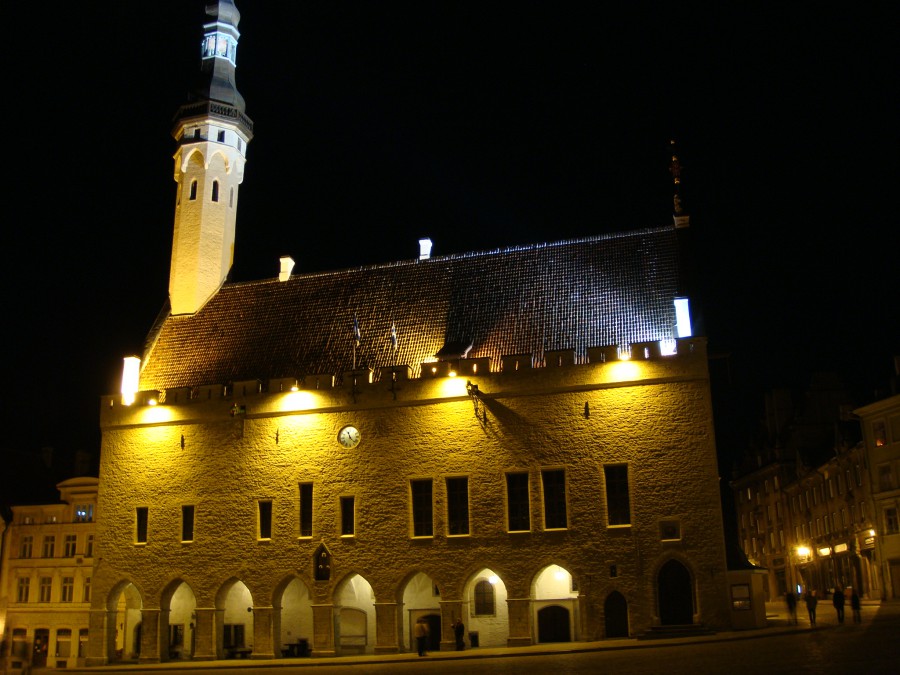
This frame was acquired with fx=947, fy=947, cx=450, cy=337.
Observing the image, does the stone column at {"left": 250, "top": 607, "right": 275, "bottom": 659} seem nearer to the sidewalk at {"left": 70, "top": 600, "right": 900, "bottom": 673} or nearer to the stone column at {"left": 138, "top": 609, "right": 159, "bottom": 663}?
the sidewalk at {"left": 70, "top": 600, "right": 900, "bottom": 673}

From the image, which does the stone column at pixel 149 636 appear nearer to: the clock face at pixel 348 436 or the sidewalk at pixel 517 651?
the sidewalk at pixel 517 651

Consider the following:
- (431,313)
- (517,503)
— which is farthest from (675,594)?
(431,313)

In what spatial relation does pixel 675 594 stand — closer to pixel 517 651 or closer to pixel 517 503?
pixel 517 651

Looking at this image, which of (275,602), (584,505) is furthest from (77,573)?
(584,505)

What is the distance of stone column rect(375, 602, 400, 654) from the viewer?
92.9 ft

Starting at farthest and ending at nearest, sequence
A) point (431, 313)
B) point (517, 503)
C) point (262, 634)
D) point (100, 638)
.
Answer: point (431, 313)
point (100, 638)
point (262, 634)
point (517, 503)

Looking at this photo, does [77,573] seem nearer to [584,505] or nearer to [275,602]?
[275,602]

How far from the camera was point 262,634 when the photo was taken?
2958cm

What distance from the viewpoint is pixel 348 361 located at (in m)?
32.3

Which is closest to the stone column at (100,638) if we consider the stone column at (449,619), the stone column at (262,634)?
the stone column at (262,634)

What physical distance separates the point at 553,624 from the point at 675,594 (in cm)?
381

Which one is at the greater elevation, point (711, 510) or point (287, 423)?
point (287, 423)

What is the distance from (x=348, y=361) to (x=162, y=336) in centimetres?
835

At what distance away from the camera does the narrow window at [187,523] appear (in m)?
31.3
